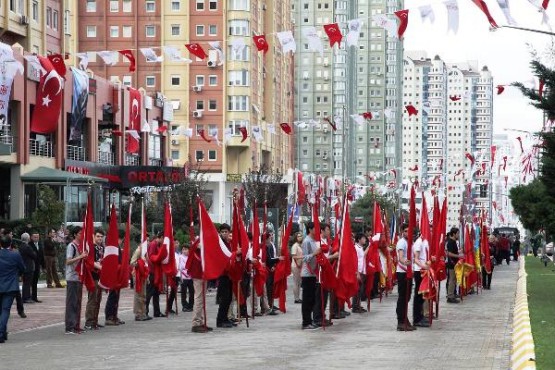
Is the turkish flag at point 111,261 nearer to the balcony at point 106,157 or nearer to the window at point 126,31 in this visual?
the balcony at point 106,157

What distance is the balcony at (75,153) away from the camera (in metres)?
69.7

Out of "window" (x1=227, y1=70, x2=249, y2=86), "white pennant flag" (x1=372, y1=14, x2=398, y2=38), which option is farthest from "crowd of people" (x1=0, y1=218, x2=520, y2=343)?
"window" (x1=227, y1=70, x2=249, y2=86)

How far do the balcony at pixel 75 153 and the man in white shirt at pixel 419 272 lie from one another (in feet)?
155

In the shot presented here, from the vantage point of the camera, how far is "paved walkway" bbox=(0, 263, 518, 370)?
16688 mm

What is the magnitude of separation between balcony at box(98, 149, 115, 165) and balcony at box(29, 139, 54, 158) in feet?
27.3

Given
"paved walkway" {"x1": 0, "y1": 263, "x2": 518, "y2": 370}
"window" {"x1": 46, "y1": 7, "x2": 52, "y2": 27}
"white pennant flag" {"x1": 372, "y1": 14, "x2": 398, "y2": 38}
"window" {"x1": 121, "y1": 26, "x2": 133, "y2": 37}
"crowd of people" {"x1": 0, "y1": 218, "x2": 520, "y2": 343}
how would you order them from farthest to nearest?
1. "window" {"x1": 121, "y1": 26, "x2": 133, "y2": 37}
2. "window" {"x1": 46, "y1": 7, "x2": 52, "y2": 27}
3. "white pennant flag" {"x1": 372, "y1": 14, "x2": 398, "y2": 38}
4. "crowd of people" {"x1": 0, "y1": 218, "x2": 520, "y2": 343}
5. "paved walkway" {"x1": 0, "y1": 263, "x2": 518, "y2": 370}

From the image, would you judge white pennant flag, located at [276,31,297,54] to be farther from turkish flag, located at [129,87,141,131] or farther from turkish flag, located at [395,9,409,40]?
turkish flag, located at [129,87,141,131]

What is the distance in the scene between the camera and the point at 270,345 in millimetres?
19359

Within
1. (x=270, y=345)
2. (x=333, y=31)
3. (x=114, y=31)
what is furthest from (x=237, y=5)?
(x=270, y=345)

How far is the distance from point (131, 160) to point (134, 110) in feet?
10.3

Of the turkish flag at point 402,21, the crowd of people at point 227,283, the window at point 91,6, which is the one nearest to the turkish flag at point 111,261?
the crowd of people at point 227,283

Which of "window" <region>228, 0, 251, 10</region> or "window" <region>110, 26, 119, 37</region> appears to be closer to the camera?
"window" <region>228, 0, 251, 10</region>

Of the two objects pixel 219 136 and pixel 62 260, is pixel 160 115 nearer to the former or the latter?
pixel 219 136

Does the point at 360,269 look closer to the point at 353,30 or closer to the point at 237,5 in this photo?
the point at 353,30
